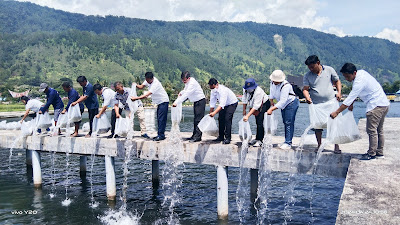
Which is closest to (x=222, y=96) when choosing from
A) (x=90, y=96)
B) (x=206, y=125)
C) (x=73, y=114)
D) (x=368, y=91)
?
(x=206, y=125)

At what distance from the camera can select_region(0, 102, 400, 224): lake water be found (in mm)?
11164

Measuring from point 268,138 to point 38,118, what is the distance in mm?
9655

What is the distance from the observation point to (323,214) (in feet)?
37.2

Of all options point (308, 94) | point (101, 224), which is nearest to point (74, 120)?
point (101, 224)

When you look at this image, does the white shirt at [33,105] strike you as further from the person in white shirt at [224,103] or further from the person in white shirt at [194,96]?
the person in white shirt at [224,103]

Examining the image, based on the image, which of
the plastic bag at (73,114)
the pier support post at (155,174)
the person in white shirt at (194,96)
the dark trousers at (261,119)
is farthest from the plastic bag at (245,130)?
the plastic bag at (73,114)

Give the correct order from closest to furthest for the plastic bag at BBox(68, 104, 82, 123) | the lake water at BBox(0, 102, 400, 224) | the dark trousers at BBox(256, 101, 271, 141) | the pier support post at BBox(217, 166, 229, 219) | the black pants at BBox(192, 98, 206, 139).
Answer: the dark trousers at BBox(256, 101, 271, 141) < the pier support post at BBox(217, 166, 229, 219) < the black pants at BBox(192, 98, 206, 139) < the lake water at BBox(0, 102, 400, 224) < the plastic bag at BBox(68, 104, 82, 123)

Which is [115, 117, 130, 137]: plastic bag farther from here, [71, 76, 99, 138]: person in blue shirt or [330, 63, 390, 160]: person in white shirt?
[330, 63, 390, 160]: person in white shirt

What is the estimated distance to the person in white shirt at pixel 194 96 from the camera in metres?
10.0

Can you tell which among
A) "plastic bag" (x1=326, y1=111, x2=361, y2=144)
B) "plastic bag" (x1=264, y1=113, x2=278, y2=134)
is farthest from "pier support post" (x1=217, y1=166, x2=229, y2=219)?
"plastic bag" (x1=326, y1=111, x2=361, y2=144)

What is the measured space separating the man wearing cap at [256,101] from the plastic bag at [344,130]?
6.91 feet

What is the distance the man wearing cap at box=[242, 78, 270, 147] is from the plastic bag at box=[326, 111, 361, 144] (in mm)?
2107

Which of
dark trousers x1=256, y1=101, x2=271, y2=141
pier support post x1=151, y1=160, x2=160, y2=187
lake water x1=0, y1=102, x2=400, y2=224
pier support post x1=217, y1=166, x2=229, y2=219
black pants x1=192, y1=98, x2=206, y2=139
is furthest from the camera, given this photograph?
pier support post x1=151, y1=160, x2=160, y2=187

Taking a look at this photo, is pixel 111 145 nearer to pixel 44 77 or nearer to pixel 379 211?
pixel 379 211
